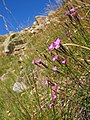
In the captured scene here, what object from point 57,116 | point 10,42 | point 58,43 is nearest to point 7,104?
point 57,116

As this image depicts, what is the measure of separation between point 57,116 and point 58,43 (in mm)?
644

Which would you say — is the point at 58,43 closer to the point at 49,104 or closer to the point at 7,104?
the point at 49,104

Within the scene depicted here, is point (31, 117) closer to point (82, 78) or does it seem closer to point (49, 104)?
point (49, 104)

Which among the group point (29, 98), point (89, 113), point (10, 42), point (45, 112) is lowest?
point (89, 113)

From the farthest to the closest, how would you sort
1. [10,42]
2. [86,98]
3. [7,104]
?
[10,42], [7,104], [86,98]

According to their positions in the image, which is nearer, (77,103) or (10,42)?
(77,103)

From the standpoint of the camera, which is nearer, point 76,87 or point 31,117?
point 76,87

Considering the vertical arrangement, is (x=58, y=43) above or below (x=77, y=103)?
above

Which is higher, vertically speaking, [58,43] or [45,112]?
[58,43]

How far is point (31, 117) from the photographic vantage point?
6.94 ft

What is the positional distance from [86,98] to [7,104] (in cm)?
85

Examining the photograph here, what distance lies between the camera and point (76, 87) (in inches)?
77.0

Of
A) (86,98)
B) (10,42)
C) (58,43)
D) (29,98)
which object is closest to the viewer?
(58,43)

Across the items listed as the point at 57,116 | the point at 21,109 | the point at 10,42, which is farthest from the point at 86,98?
the point at 10,42
